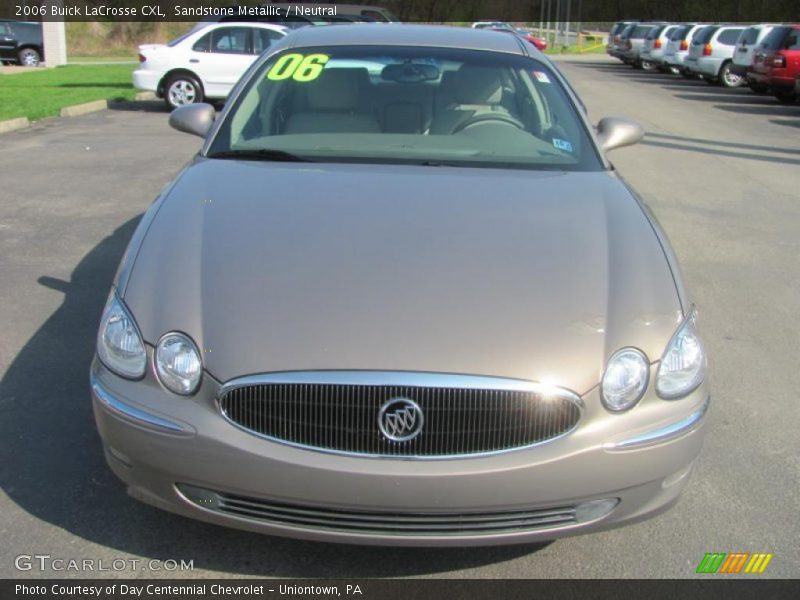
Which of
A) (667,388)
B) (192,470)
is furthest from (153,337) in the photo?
(667,388)

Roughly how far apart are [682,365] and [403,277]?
3.03 ft

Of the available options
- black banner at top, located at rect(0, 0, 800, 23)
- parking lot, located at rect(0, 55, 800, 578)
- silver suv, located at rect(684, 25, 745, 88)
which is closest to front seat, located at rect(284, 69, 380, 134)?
parking lot, located at rect(0, 55, 800, 578)

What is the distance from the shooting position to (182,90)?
16219mm

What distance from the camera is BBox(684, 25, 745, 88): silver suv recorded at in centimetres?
2511

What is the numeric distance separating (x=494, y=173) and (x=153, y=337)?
5.62ft

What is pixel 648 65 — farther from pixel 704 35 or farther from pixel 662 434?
pixel 662 434

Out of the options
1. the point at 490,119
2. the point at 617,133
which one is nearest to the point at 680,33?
the point at 617,133

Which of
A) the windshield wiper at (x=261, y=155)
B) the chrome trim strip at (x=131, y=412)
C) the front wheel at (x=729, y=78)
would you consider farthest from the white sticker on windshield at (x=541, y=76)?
the front wheel at (x=729, y=78)

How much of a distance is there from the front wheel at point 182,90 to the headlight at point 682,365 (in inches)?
574

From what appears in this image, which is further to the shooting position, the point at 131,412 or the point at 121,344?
the point at 121,344

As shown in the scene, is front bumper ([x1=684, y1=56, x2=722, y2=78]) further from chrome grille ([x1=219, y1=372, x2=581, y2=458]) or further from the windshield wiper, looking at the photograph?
chrome grille ([x1=219, y1=372, x2=581, y2=458])

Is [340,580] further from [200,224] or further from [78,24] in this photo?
[78,24]

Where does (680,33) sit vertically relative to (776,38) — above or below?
below

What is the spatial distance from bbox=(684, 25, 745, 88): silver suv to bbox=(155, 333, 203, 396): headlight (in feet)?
81.6
